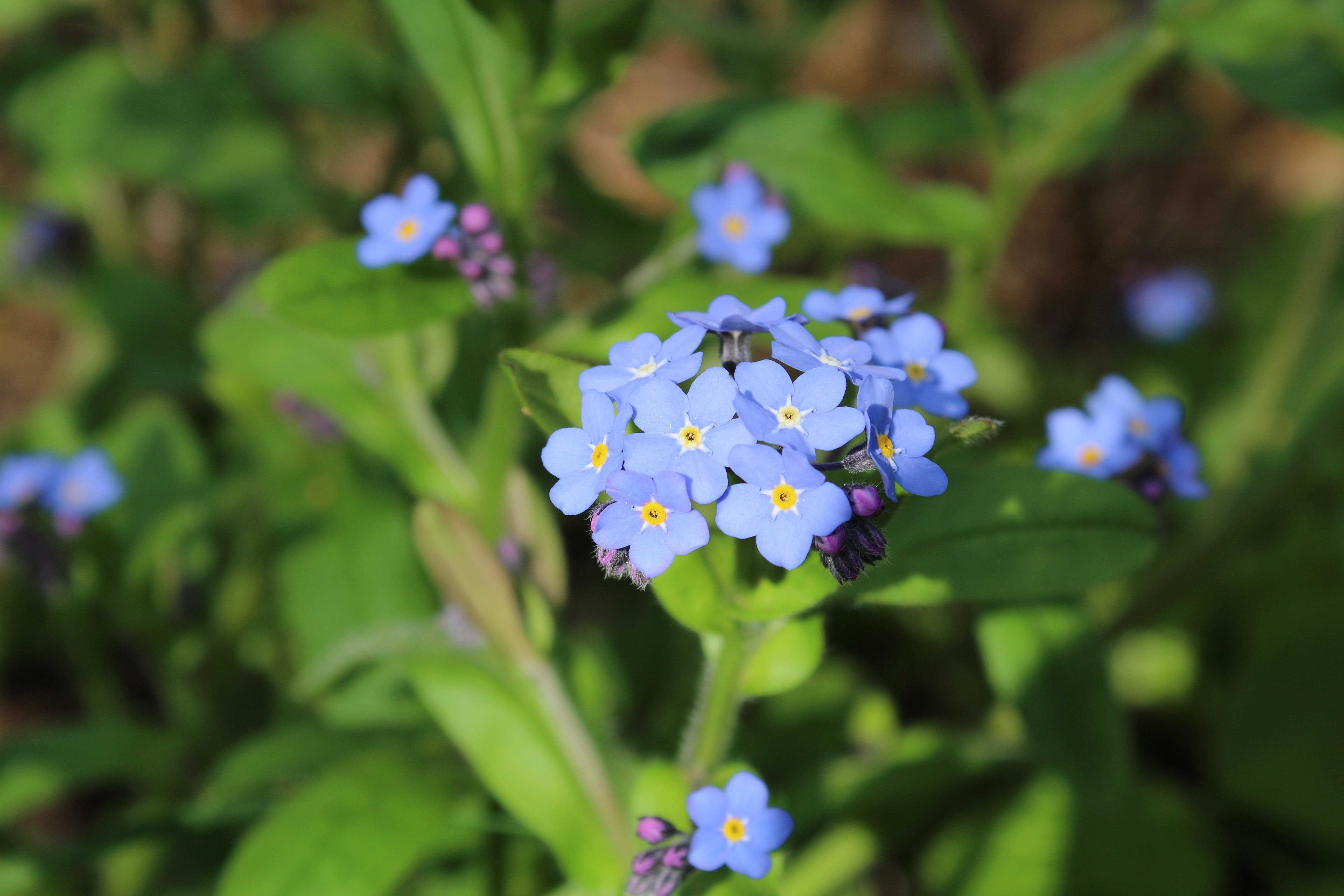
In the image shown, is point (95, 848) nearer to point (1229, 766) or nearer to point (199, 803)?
point (199, 803)

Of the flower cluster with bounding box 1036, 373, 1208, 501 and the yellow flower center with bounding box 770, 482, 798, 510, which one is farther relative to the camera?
the flower cluster with bounding box 1036, 373, 1208, 501

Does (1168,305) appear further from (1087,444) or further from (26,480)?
(26,480)

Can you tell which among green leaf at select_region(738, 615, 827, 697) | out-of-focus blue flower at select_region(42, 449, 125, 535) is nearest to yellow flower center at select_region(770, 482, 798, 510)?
green leaf at select_region(738, 615, 827, 697)

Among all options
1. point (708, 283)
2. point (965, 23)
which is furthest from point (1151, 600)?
point (965, 23)

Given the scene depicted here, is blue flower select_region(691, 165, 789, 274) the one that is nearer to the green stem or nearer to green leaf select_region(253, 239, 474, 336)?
green leaf select_region(253, 239, 474, 336)

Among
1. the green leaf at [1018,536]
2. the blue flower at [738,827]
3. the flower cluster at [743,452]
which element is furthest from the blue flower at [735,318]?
the blue flower at [738,827]

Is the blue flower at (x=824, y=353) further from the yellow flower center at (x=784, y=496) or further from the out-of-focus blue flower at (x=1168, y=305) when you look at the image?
the out-of-focus blue flower at (x=1168, y=305)

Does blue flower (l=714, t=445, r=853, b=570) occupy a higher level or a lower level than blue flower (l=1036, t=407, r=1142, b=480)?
higher
